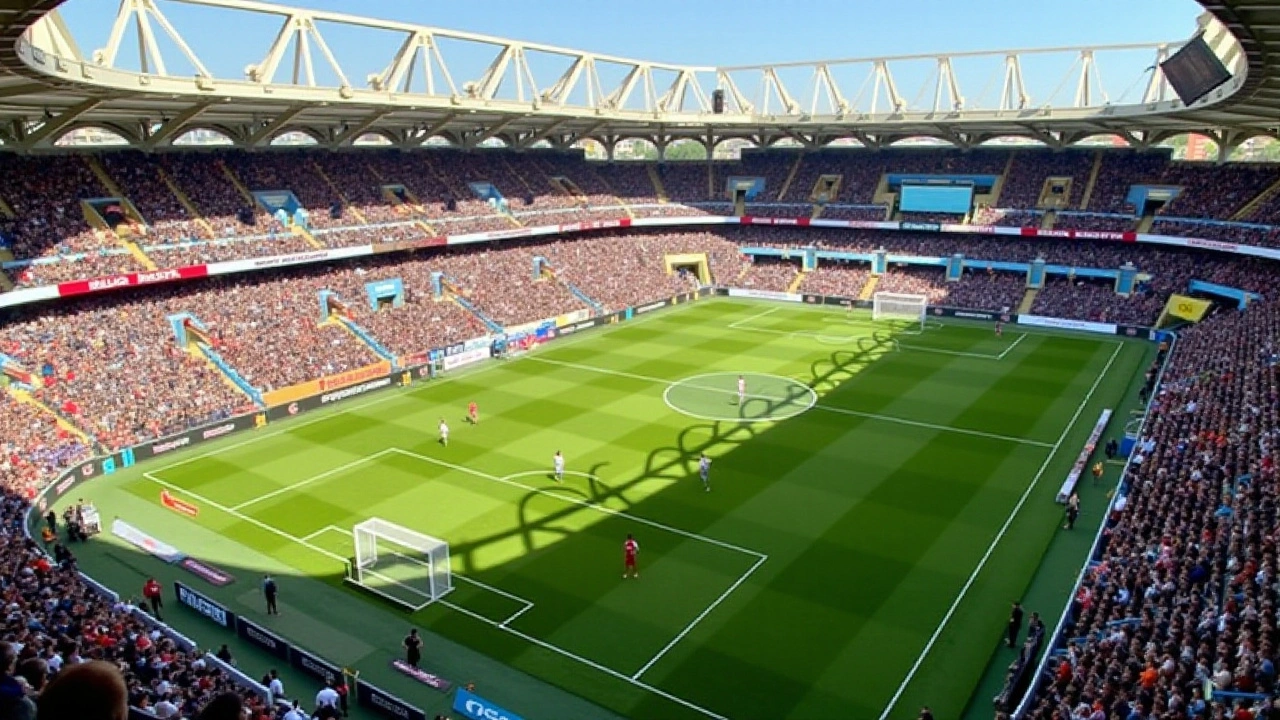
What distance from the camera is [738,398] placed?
39688mm

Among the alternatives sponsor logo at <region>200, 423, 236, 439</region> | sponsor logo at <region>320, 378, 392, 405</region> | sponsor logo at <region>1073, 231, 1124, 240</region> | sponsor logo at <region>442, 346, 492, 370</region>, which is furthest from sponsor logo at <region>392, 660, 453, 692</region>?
sponsor logo at <region>1073, 231, 1124, 240</region>

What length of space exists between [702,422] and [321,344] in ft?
65.2

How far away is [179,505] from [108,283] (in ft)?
47.2

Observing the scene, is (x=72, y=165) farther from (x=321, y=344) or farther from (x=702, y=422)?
(x=702, y=422)

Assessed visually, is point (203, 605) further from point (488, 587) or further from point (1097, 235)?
point (1097, 235)

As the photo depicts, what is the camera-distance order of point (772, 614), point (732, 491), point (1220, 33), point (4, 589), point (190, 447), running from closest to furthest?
1. point (4, 589)
2. point (772, 614)
3. point (1220, 33)
4. point (732, 491)
5. point (190, 447)

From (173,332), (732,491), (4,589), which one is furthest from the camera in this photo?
(173,332)

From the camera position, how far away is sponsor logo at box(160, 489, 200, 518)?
28156 millimetres

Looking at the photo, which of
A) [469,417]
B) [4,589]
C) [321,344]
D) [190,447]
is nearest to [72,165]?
[321,344]

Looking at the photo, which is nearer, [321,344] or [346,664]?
[346,664]

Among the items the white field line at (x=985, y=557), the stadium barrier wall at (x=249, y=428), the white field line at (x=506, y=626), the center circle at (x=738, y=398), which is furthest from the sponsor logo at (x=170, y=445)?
the white field line at (x=985, y=557)

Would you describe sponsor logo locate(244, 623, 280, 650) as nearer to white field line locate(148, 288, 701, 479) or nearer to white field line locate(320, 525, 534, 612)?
white field line locate(320, 525, 534, 612)

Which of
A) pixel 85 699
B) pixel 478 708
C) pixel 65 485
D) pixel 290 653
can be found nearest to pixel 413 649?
pixel 478 708

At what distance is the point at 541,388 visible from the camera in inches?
1657
